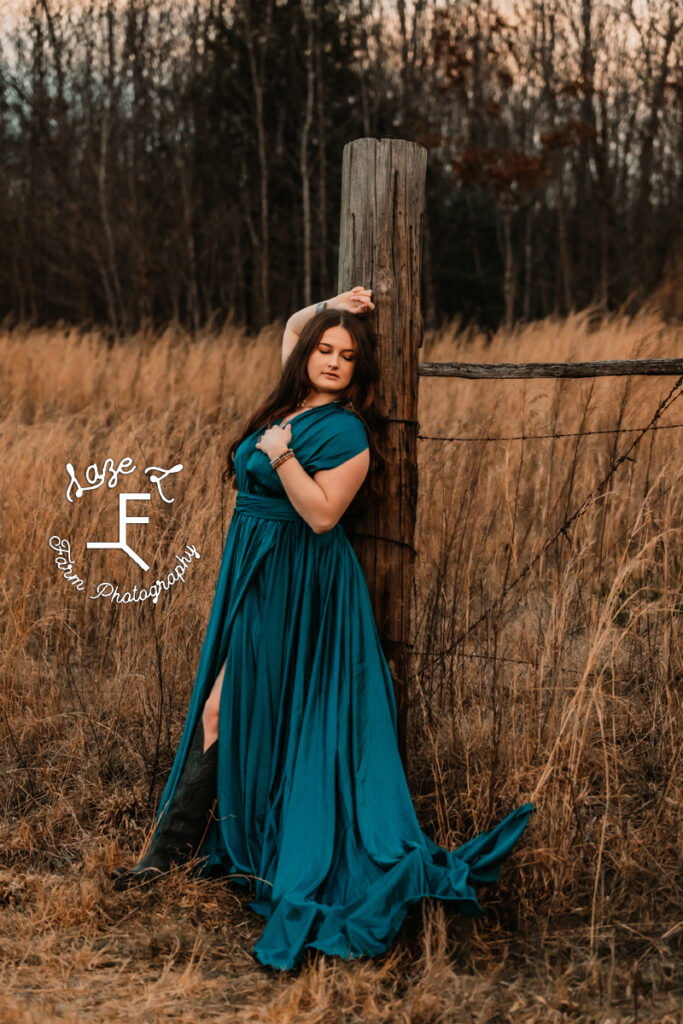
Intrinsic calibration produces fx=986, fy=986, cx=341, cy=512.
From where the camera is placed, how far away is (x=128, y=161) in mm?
16891

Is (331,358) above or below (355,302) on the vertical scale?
below

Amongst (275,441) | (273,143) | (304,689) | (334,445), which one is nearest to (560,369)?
(334,445)

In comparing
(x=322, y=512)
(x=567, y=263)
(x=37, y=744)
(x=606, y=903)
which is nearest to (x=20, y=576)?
(x=37, y=744)

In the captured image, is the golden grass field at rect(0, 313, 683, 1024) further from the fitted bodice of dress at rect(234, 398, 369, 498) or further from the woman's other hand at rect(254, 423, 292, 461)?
the woman's other hand at rect(254, 423, 292, 461)

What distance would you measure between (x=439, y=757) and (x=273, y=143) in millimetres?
14929

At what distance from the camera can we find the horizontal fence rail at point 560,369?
3240 mm

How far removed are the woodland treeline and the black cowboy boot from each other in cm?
1302

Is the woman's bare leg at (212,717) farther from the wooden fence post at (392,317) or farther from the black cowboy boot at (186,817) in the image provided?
the wooden fence post at (392,317)

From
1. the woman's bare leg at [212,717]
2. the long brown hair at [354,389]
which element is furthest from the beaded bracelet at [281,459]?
the woman's bare leg at [212,717]

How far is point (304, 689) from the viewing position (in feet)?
9.47

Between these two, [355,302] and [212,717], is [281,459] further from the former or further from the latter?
[212,717]

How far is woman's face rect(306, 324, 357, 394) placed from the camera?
9.33ft

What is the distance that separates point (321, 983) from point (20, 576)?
99.0 inches

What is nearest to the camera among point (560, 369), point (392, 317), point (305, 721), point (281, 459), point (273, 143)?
point (281, 459)
